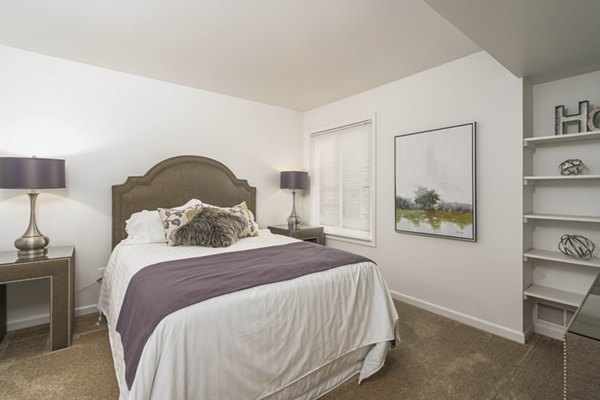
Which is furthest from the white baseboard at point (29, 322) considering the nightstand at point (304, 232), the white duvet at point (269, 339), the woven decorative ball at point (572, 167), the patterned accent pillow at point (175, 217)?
the woven decorative ball at point (572, 167)

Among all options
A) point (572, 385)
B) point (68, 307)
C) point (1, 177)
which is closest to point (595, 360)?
point (572, 385)

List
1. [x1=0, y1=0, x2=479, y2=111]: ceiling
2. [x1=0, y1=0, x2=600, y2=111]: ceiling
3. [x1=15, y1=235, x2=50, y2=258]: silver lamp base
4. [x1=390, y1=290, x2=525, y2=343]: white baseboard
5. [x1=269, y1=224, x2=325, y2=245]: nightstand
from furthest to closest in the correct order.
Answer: [x1=269, y1=224, x2=325, y2=245]: nightstand, [x1=390, y1=290, x2=525, y2=343]: white baseboard, [x1=15, y1=235, x2=50, y2=258]: silver lamp base, [x1=0, y1=0, x2=479, y2=111]: ceiling, [x1=0, y1=0, x2=600, y2=111]: ceiling

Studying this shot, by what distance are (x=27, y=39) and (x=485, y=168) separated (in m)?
4.10

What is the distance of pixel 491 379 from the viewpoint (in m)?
1.89

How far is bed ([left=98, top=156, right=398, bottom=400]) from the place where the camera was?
1.26 metres

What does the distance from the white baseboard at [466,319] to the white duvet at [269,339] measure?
3.76 ft

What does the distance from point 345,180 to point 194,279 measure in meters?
2.74

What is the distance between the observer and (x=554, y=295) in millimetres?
2260

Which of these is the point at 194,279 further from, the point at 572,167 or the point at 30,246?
the point at 572,167

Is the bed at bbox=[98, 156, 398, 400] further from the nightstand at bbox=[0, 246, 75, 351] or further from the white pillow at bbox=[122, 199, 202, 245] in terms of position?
the nightstand at bbox=[0, 246, 75, 351]

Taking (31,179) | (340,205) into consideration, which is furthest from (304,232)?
(31,179)

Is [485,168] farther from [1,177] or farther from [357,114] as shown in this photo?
[1,177]

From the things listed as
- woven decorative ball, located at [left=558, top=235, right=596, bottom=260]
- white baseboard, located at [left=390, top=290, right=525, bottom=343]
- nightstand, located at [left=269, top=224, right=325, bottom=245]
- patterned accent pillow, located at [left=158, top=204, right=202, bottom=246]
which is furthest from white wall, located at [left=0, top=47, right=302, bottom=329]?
woven decorative ball, located at [left=558, top=235, right=596, bottom=260]

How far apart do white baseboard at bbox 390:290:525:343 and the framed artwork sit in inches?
29.1
